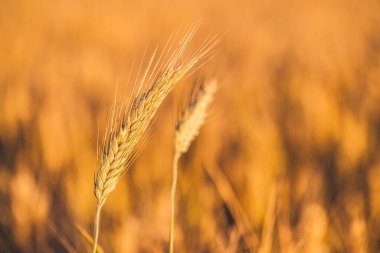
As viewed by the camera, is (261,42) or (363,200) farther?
(261,42)

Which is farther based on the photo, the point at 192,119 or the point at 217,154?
the point at 217,154

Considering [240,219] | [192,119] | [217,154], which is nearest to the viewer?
[192,119]

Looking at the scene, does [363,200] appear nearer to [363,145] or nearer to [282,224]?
[282,224]

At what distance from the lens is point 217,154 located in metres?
1.30

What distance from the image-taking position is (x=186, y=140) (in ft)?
1.96

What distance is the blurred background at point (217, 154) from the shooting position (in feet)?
2.97

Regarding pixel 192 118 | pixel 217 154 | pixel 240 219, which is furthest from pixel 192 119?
pixel 217 154

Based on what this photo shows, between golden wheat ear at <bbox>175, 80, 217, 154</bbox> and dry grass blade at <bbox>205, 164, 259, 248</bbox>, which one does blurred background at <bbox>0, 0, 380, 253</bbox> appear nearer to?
dry grass blade at <bbox>205, 164, 259, 248</bbox>

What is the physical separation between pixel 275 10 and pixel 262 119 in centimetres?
250

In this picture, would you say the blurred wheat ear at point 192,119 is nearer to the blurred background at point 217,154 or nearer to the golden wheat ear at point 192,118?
the golden wheat ear at point 192,118

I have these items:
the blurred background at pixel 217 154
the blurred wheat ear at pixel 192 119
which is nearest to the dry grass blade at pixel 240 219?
the blurred background at pixel 217 154

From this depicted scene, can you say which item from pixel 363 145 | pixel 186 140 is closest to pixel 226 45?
pixel 363 145

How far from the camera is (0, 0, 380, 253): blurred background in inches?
35.7

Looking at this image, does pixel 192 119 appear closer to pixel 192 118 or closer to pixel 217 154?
pixel 192 118
